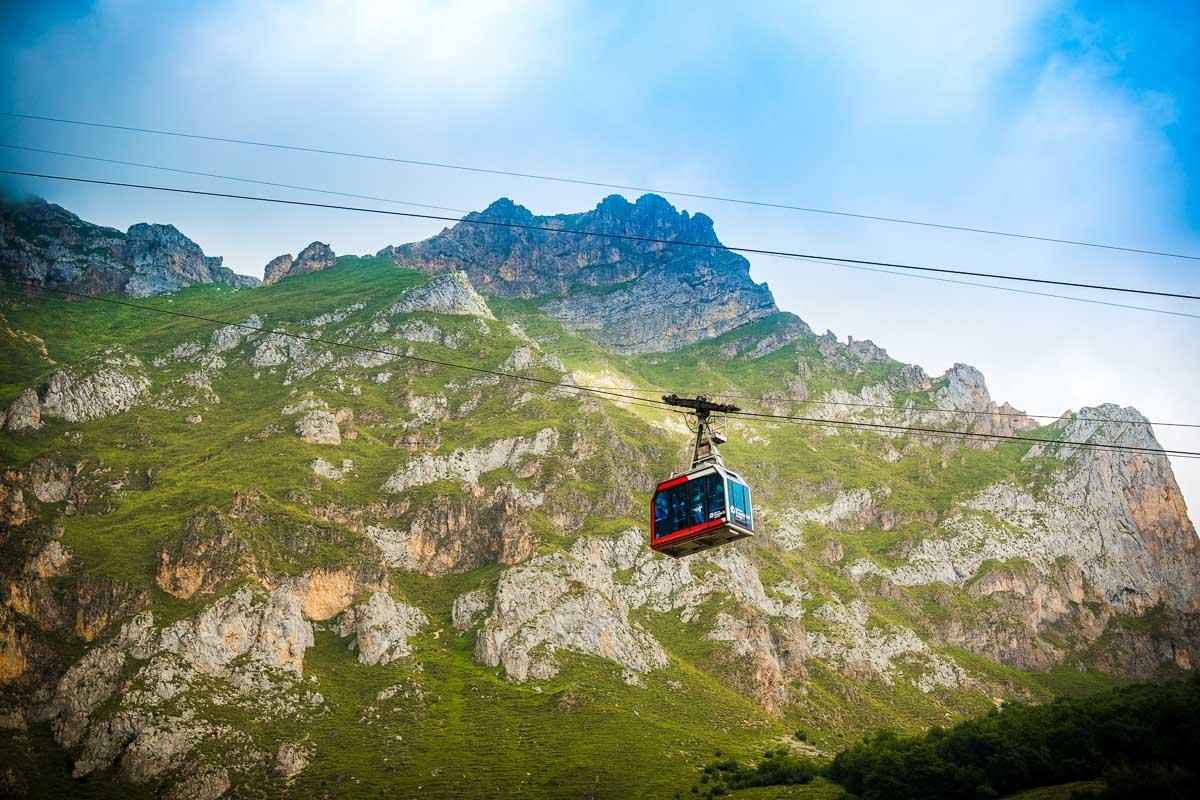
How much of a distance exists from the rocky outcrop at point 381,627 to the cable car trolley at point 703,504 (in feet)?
431

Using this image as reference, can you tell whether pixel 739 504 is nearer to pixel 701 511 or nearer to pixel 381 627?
pixel 701 511

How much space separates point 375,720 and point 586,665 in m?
43.0

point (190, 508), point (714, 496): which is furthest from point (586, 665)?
point (714, 496)

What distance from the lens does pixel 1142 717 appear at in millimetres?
99438

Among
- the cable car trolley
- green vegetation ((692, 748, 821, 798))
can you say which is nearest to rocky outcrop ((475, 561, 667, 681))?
green vegetation ((692, 748, 821, 798))

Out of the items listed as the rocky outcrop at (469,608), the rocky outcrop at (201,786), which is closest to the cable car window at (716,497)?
the rocky outcrop at (201,786)

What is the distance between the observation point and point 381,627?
169 meters

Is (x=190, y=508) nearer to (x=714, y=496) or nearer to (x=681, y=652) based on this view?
(x=681, y=652)

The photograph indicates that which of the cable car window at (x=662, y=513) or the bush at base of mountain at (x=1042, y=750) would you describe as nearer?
the cable car window at (x=662, y=513)

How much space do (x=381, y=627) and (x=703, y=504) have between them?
139528 millimetres

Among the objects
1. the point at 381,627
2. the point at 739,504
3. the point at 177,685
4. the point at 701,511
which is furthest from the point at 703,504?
the point at 381,627

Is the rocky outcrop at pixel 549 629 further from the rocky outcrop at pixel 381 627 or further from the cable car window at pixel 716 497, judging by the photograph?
the cable car window at pixel 716 497

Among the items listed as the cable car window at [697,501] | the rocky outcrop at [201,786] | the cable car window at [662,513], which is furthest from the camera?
the rocky outcrop at [201,786]

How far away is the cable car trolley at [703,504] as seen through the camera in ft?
140
